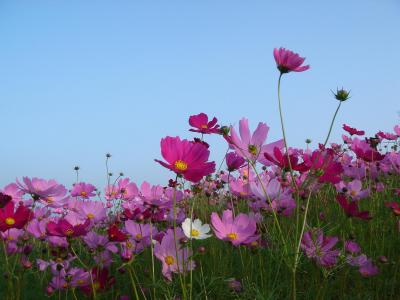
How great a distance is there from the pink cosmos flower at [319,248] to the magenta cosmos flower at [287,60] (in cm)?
62

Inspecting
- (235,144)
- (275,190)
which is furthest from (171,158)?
(275,190)

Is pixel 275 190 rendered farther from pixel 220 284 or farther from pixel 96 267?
pixel 96 267

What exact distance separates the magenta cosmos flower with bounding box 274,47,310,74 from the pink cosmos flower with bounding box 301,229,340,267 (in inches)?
24.6

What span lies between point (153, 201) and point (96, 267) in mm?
357

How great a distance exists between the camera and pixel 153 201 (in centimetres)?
193

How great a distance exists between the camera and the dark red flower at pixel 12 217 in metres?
1.52

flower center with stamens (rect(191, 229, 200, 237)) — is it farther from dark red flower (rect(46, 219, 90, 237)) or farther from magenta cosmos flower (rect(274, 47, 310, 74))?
magenta cosmos flower (rect(274, 47, 310, 74))

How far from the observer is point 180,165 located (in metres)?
1.36

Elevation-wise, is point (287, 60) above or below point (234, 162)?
above

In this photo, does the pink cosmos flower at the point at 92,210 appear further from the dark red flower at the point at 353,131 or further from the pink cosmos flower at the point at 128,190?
the dark red flower at the point at 353,131

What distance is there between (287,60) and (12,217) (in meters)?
1.10

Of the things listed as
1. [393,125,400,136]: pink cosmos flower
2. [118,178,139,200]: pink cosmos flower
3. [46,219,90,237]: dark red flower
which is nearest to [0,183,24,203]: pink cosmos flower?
[118,178,139,200]: pink cosmos flower

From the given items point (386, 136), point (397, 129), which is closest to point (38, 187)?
point (386, 136)

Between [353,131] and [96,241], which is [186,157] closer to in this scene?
[96,241]
